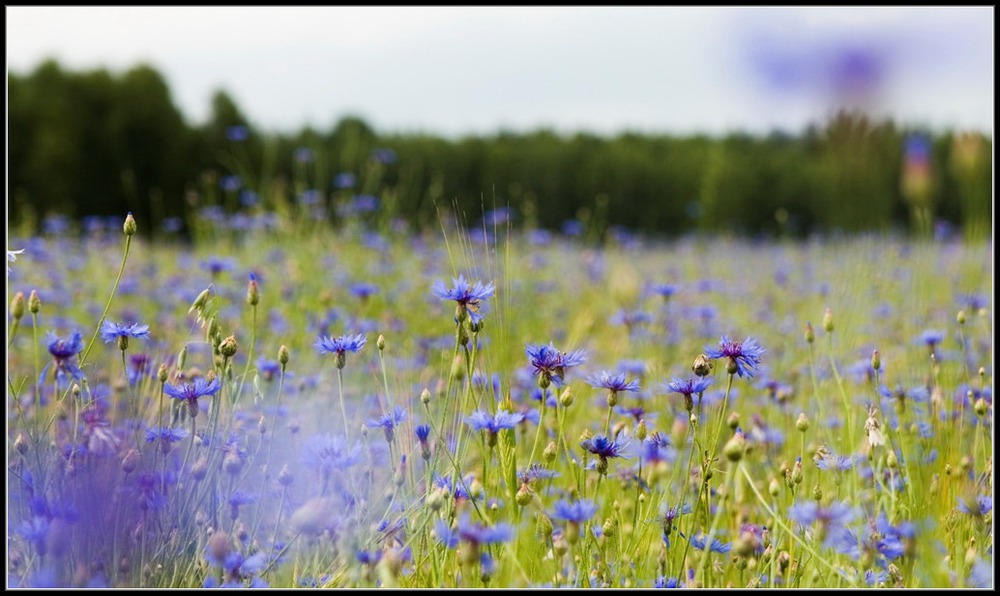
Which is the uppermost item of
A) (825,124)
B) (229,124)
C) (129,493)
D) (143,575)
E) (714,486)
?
(229,124)

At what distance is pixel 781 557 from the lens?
1440mm

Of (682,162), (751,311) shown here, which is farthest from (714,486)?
(682,162)

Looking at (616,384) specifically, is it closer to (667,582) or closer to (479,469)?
(667,582)

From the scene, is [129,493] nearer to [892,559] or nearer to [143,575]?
[143,575]

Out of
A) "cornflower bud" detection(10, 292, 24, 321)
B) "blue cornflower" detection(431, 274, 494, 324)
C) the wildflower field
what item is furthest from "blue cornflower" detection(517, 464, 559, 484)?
"cornflower bud" detection(10, 292, 24, 321)

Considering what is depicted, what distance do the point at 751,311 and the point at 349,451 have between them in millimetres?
3562

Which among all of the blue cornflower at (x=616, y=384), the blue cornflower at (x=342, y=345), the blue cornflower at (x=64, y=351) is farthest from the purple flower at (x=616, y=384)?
the blue cornflower at (x=64, y=351)

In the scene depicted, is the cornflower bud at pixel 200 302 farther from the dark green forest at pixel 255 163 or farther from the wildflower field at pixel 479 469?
the dark green forest at pixel 255 163

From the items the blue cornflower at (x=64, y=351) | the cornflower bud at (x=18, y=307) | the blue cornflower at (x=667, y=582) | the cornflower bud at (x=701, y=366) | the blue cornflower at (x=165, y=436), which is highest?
the cornflower bud at (x=18, y=307)

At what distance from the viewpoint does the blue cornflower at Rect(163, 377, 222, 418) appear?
1.36 meters

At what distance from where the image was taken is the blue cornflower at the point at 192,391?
1.36 metres

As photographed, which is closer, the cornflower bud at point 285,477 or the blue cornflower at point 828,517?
the blue cornflower at point 828,517

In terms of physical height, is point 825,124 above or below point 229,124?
below

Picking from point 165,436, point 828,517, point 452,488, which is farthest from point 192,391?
point 828,517
